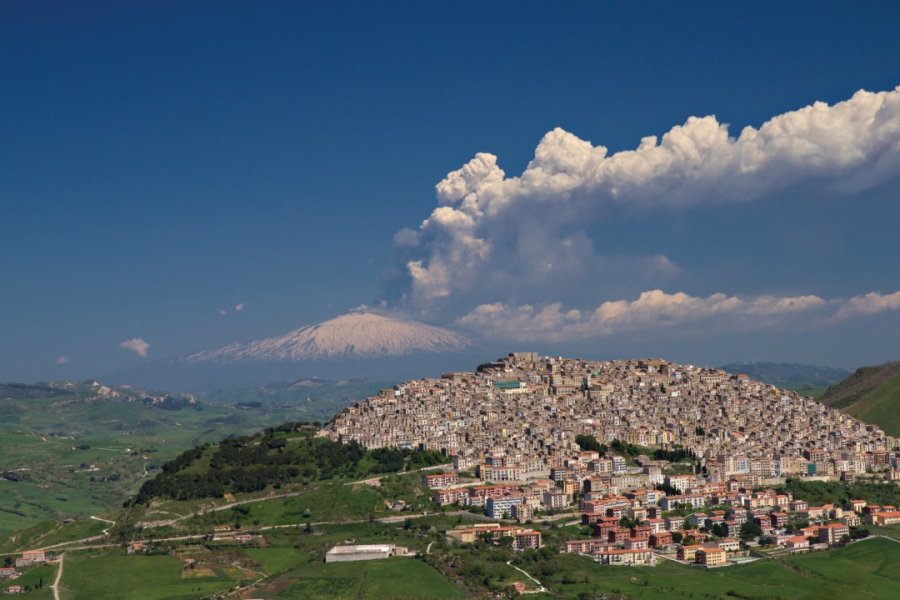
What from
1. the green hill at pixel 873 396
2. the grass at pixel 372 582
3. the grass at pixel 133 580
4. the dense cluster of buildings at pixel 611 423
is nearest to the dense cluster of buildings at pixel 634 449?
the dense cluster of buildings at pixel 611 423

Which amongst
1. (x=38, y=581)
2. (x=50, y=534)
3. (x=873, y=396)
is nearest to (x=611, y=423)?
(x=873, y=396)

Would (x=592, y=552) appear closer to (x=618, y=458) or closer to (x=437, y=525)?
(x=437, y=525)

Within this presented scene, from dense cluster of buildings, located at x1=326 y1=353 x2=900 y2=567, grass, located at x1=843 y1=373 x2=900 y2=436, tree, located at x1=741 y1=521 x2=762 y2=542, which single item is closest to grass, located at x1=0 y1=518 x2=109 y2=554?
dense cluster of buildings, located at x1=326 y1=353 x2=900 y2=567

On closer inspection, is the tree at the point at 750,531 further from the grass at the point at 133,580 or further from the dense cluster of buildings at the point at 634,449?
the grass at the point at 133,580

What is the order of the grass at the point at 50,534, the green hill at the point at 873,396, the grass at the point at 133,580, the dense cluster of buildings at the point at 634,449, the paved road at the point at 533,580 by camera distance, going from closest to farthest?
1. the paved road at the point at 533,580
2. the grass at the point at 133,580
3. the dense cluster of buildings at the point at 634,449
4. the grass at the point at 50,534
5. the green hill at the point at 873,396

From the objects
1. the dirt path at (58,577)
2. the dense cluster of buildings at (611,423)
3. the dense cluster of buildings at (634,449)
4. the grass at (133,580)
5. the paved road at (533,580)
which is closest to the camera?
the paved road at (533,580)

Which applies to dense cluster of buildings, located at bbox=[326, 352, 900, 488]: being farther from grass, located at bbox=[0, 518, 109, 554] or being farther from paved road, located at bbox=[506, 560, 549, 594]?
grass, located at bbox=[0, 518, 109, 554]

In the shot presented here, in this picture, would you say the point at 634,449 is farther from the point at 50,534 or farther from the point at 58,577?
the point at 58,577
